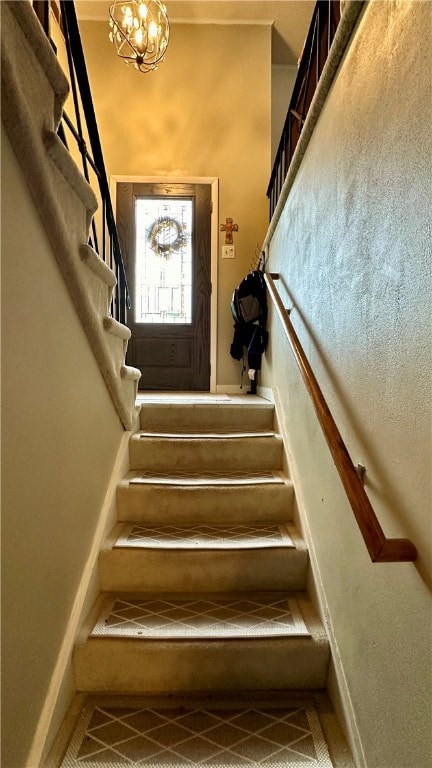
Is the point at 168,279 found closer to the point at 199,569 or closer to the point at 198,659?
the point at 199,569

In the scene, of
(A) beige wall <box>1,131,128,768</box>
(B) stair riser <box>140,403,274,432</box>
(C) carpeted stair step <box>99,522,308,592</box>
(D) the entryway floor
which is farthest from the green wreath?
(C) carpeted stair step <box>99,522,308,592</box>

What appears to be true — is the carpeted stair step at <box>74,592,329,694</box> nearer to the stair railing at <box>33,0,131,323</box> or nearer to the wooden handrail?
the wooden handrail

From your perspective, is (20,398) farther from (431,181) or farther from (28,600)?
(431,181)

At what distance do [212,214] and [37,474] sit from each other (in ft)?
11.6

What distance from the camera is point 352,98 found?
1.38 meters

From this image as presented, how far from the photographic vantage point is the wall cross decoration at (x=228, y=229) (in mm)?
4223

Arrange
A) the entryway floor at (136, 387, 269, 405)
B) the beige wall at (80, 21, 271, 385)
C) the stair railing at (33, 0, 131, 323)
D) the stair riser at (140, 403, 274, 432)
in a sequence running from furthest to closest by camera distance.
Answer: the beige wall at (80, 21, 271, 385) < the entryway floor at (136, 387, 269, 405) < the stair riser at (140, 403, 274, 432) < the stair railing at (33, 0, 131, 323)

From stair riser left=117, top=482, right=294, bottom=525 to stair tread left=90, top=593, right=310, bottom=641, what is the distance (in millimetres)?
384

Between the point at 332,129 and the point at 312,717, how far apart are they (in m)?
2.00

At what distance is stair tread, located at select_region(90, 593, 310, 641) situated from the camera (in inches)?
63.5

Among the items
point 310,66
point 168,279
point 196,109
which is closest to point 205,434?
point 310,66

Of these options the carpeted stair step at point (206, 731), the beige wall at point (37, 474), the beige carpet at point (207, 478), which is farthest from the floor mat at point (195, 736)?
the beige carpet at point (207, 478)

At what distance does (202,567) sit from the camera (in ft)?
6.16

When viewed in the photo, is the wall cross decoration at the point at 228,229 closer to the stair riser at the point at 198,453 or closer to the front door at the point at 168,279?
the front door at the point at 168,279
